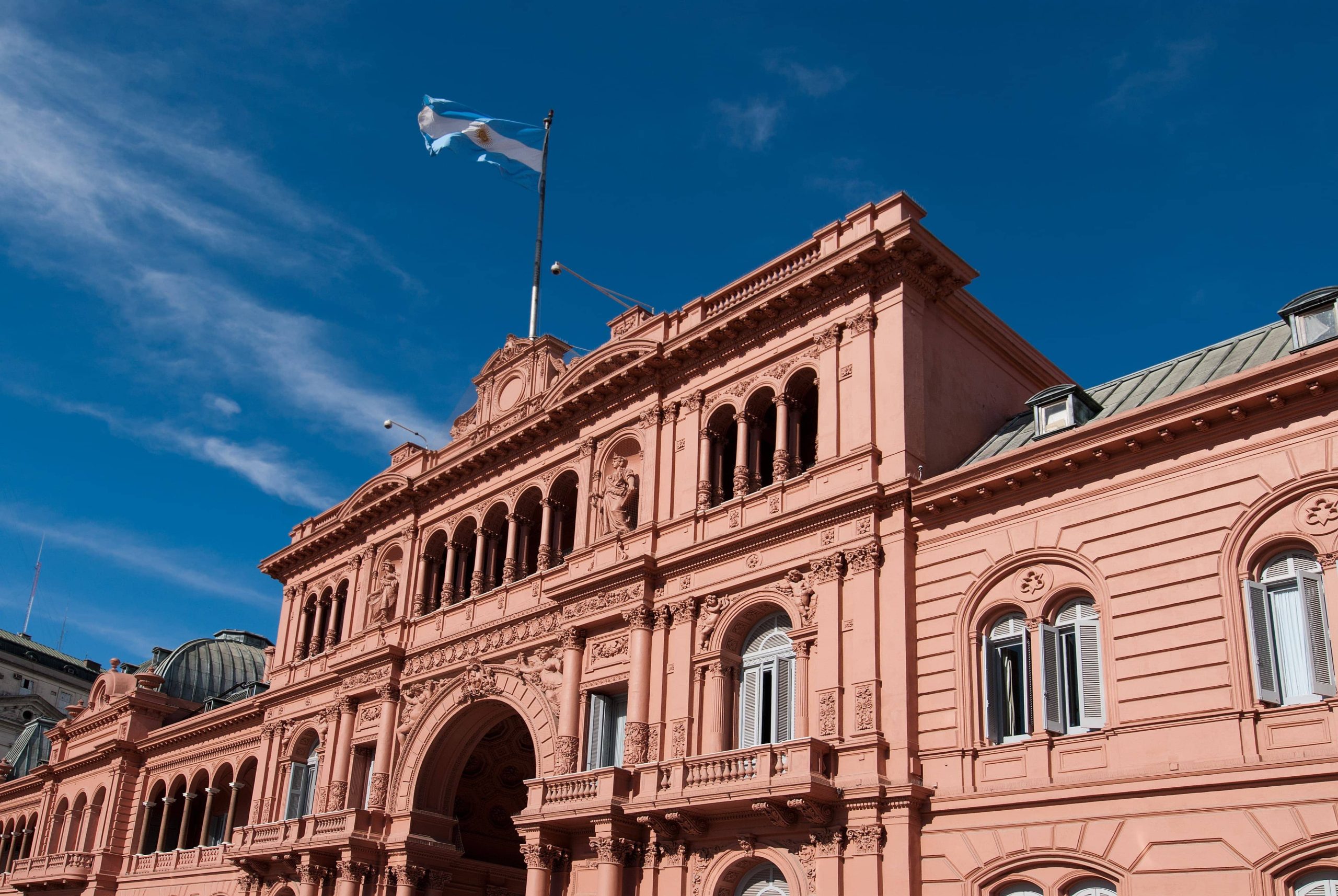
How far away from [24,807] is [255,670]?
12894mm

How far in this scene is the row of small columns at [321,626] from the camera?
4509cm

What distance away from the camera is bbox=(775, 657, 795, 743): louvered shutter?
2709 cm

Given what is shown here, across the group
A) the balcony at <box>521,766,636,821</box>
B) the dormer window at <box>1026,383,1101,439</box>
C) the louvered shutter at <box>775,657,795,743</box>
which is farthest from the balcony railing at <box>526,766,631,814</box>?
the dormer window at <box>1026,383,1101,439</box>

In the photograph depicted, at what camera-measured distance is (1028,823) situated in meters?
22.2

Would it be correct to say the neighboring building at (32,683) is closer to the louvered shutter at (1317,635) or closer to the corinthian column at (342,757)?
the corinthian column at (342,757)

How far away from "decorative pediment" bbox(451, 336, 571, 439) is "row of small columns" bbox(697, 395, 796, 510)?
7442mm

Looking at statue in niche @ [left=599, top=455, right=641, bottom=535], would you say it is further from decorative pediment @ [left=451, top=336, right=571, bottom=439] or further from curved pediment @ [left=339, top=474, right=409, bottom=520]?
curved pediment @ [left=339, top=474, right=409, bottom=520]

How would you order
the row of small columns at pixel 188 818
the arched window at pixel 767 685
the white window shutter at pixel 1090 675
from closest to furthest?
the white window shutter at pixel 1090 675, the arched window at pixel 767 685, the row of small columns at pixel 188 818

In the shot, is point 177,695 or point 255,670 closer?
point 177,695

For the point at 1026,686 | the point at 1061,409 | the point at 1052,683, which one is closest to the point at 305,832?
the point at 1026,686

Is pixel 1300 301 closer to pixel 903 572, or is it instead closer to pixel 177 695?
pixel 903 572

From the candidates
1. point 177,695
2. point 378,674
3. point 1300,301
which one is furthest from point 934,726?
point 177,695

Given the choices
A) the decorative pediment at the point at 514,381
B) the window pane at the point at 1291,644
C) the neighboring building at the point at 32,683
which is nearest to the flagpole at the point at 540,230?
the decorative pediment at the point at 514,381

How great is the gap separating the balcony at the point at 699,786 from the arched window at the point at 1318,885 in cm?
831
